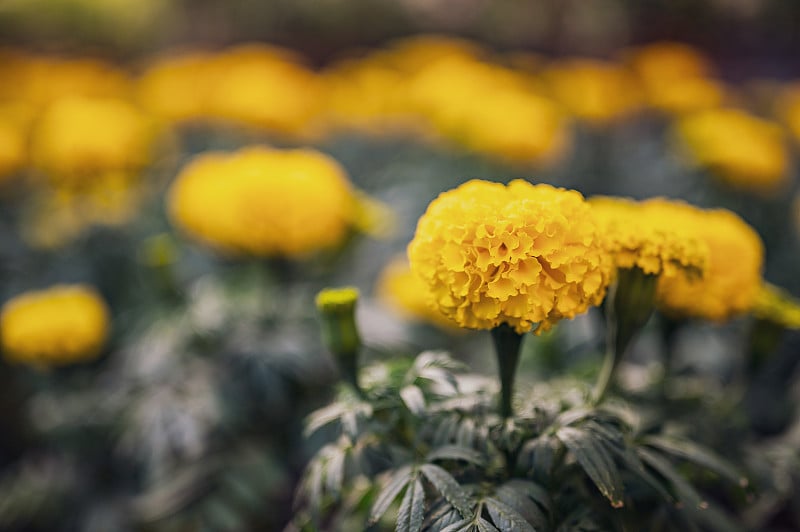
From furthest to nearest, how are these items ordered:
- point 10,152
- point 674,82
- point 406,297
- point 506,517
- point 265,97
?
point 674,82
point 265,97
point 10,152
point 406,297
point 506,517

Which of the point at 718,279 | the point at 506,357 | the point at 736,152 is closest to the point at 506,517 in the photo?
the point at 506,357

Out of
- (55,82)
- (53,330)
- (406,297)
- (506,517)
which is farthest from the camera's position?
(55,82)

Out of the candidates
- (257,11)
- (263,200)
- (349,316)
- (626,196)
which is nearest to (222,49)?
(257,11)

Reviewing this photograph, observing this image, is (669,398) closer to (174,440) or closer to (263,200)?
(263,200)

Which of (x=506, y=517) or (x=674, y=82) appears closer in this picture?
(x=506, y=517)

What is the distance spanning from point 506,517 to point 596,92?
2955 mm

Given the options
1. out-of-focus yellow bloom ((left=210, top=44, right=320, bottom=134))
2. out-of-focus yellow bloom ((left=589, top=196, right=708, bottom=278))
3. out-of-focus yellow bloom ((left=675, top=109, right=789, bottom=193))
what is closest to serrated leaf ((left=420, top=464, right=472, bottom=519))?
out-of-focus yellow bloom ((left=589, top=196, right=708, bottom=278))

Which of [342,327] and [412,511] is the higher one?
[342,327]

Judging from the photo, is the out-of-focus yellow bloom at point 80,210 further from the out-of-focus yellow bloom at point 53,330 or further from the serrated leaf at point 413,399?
the serrated leaf at point 413,399

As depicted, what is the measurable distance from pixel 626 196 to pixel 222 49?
17.7 ft

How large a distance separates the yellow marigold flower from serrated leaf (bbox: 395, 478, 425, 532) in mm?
283

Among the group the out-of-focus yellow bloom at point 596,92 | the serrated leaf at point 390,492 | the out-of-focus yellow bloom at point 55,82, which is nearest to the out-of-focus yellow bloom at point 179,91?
the out-of-focus yellow bloom at point 55,82

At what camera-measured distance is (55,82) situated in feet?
13.2

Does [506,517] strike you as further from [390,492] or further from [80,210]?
[80,210]
